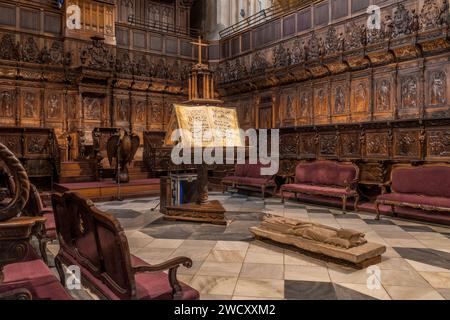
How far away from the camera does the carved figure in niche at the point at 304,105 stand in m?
10.8

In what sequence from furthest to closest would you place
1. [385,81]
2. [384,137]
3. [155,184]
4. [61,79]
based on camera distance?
[61,79] < [155,184] < [385,81] < [384,137]

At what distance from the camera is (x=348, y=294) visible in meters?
3.00

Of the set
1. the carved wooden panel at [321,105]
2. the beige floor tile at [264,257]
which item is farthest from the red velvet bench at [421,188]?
the carved wooden panel at [321,105]

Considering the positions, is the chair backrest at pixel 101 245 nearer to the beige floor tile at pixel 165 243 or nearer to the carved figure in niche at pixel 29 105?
the beige floor tile at pixel 165 243

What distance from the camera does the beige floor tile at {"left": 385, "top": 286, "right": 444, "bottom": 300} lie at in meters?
2.92

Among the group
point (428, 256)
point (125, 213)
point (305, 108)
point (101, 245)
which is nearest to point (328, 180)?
point (305, 108)

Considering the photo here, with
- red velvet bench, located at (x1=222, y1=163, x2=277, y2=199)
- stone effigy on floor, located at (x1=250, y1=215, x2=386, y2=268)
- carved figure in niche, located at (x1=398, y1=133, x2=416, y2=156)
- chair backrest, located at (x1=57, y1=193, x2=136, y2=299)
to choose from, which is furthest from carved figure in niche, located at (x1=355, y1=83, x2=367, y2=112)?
chair backrest, located at (x1=57, y1=193, x2=136, y2=299)

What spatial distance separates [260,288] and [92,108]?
36.3 ft

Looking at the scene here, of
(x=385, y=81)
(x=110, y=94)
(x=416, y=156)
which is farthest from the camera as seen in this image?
(x=110, y=94)

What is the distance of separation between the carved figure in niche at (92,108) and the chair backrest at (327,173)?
784 centimetres

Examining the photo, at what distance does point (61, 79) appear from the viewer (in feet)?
38.8

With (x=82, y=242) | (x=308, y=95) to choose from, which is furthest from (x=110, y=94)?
(x=82, y=242)

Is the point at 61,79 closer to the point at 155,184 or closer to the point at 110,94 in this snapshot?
the point at 110,94

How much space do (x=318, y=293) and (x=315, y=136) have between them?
6793mm
